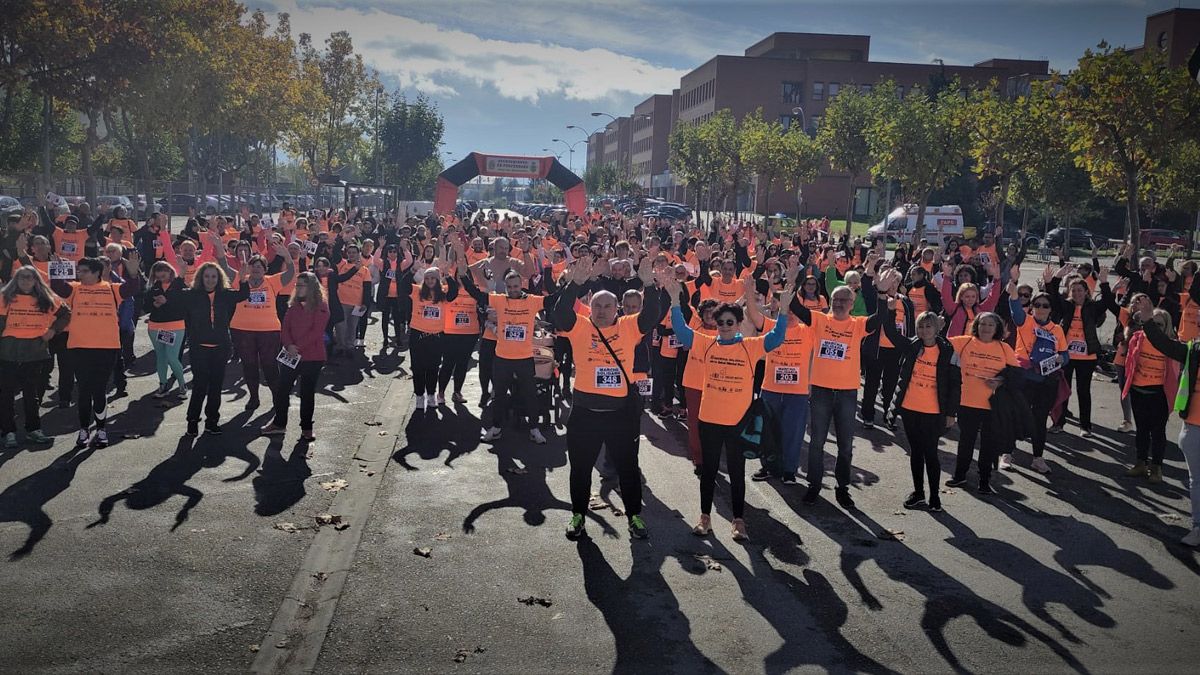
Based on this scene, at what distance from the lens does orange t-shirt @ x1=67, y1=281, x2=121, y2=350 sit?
8.91 meters

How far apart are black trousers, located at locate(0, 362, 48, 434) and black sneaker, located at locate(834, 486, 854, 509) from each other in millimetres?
7500

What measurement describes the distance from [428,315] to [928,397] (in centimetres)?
568

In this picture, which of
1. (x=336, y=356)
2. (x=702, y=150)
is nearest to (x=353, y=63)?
(x=702, y=150)

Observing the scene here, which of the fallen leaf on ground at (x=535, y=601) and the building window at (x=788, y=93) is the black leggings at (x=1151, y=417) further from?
the building window at (x=788, y=93)

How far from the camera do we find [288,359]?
9461 mm

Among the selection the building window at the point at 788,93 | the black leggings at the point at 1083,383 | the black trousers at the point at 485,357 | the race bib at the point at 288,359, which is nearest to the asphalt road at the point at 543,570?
the race bib at the point at 288,359

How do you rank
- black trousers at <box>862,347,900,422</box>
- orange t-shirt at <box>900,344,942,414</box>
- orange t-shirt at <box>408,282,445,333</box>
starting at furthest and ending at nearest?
1. black trousers at <box>862,347,900,422</box>
2. orange t-shirt at <box>408,282,445,333</box>
3. orange t-shirt at <box>900,344,942,414</box>

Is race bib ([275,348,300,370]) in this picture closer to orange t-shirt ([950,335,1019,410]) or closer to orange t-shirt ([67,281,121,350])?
orange t-shirt ([67,281,121,350])

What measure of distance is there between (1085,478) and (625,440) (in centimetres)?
503

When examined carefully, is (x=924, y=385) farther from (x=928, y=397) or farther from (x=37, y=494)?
(x=37, y=494)

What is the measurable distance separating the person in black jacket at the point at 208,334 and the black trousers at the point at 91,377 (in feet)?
2.58

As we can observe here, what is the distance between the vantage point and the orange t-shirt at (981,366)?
27.2 ft

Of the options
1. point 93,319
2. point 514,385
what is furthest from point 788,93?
point 93,319

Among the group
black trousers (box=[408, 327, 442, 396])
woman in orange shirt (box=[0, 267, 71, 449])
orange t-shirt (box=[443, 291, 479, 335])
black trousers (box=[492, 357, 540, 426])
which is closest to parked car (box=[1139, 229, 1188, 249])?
orange t-shirt (box=[443, 291, 479, 335])
